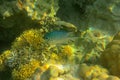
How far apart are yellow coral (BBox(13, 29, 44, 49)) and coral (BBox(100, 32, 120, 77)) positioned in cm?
150

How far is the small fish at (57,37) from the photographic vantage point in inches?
199

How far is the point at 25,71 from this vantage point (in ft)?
14.9

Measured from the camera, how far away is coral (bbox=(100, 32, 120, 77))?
366 centimetres

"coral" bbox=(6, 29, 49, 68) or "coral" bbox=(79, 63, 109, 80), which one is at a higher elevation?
"coral" bbox=(6, 29, 49, 68)

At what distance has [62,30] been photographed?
525 centimetres

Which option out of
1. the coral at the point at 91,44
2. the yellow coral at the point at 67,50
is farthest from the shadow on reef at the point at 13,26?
the coral at the point at 91,44

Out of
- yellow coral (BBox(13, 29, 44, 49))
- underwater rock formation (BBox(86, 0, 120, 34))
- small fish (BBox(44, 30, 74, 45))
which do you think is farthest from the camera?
underwater rock formation (BBox(86, 0, 120, 34))

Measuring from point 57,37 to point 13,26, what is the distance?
92 centimetres

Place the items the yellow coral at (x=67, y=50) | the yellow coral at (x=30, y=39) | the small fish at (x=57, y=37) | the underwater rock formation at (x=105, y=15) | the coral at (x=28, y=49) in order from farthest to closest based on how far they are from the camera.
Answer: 1. the underwater rock formation at (x=105, y=15)
2. the small fish at (x=57, y=37)
3. the yellow coral at (x=30, y=39)
4. the coral at (x=28, y=49)
5. the yellow coral at (x=67, y=50)

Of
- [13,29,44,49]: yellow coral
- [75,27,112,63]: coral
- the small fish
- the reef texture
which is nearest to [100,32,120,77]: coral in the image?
the reef texture

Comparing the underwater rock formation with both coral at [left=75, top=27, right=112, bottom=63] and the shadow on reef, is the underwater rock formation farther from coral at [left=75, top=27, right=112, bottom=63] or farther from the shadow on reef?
the shadow on reef

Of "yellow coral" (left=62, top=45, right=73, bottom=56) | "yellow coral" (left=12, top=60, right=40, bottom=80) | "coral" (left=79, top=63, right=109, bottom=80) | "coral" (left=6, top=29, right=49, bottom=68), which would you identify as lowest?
"coral" (left=79, top=63, right=109, bottom=80)

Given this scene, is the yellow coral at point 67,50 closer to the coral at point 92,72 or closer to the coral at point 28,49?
the coral at point 28,49

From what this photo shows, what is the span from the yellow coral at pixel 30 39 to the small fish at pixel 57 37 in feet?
0.67
